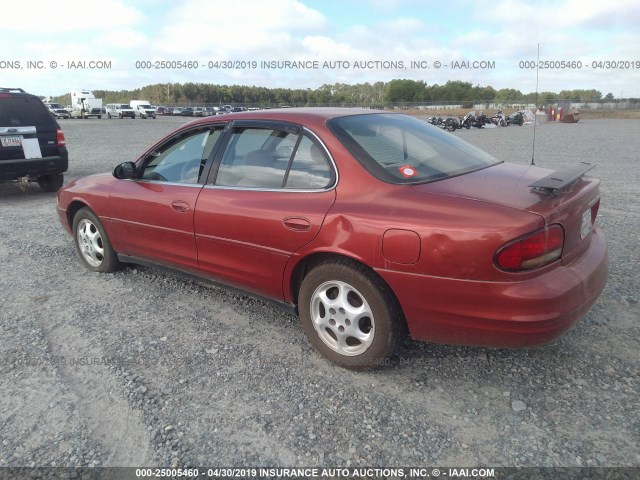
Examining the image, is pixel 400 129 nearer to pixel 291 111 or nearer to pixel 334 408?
pixel 291 111

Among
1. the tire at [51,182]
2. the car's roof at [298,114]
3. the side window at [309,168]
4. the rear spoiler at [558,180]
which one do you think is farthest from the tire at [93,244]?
the tire at [51,182]

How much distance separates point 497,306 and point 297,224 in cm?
125

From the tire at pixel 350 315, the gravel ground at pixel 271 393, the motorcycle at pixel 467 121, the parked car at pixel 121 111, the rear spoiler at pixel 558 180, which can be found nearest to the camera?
the gravel ground at pixel 271 393

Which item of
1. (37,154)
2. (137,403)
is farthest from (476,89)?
(137,403)

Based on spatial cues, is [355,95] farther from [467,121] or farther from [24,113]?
[24,113]

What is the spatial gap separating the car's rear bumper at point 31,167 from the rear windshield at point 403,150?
703 cm

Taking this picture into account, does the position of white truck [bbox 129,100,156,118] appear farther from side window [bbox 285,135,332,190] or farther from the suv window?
side window [bbox 285,135,332,190]

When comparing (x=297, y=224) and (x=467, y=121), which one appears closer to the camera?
(x=297, y=224)

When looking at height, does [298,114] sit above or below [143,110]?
below

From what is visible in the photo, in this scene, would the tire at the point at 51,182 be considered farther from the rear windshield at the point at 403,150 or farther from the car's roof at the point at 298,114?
the rear windshield at the point at 403,150

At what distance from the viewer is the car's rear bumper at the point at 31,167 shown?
26.2 ft

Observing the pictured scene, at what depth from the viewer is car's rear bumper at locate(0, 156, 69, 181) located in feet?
26.2

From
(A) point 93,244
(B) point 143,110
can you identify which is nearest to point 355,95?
(B) point 143,110

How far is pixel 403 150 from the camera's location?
3.19 metres
